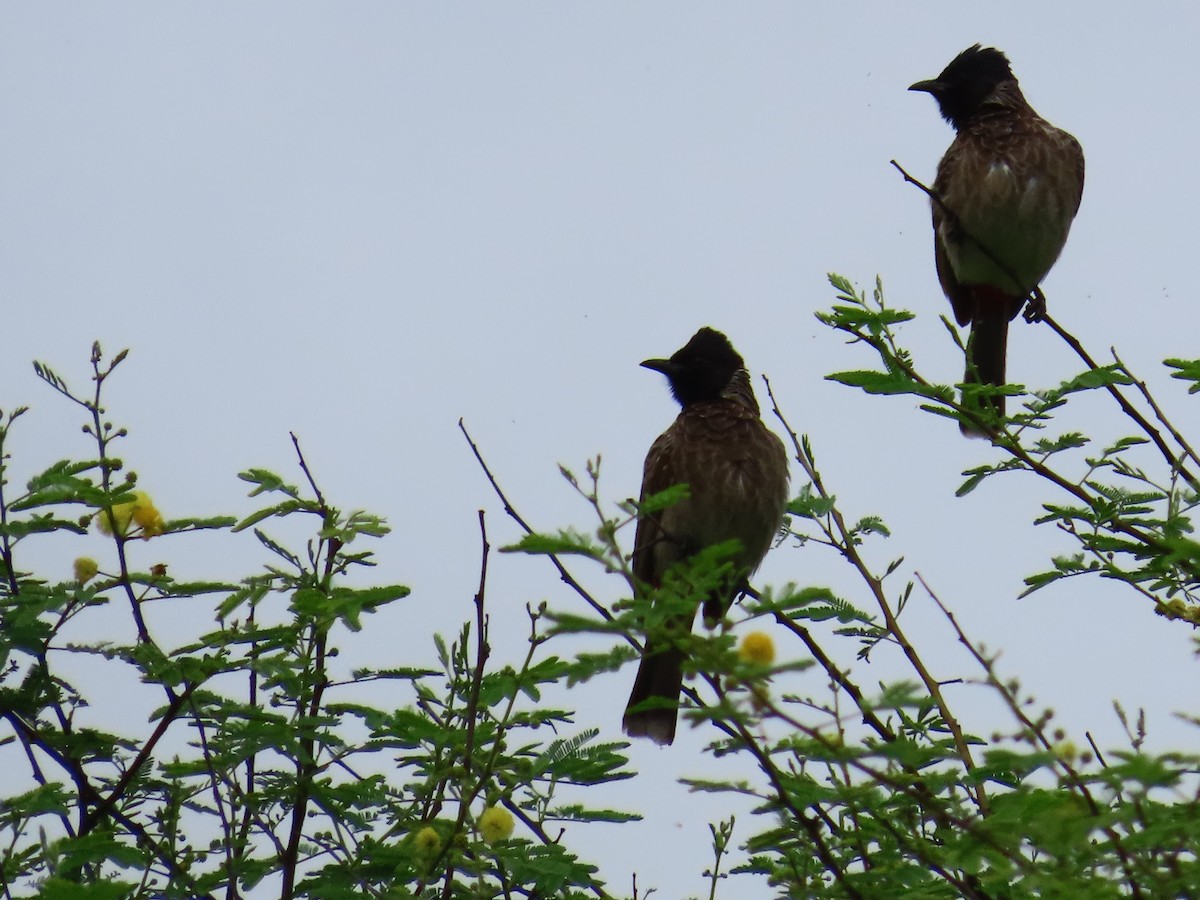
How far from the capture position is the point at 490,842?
11.5 ft

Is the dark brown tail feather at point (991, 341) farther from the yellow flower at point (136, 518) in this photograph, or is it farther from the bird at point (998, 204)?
the yellow flower at point (136, 518)

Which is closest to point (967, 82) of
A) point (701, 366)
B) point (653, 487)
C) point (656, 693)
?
point (701, 366)

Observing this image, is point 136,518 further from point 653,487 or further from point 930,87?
point 930,87

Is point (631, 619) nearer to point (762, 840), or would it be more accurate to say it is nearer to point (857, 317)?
point (762, 840)

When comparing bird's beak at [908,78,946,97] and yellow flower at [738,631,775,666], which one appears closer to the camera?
yellow flower at [738,631,775,666]

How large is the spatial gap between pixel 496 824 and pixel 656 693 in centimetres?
271

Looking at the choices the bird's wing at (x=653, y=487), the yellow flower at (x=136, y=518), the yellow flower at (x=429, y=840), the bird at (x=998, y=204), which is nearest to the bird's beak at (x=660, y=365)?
the bird's wing at (x=653, y=487)

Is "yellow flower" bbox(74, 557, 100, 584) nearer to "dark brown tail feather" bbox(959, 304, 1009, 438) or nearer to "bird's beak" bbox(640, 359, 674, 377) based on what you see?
"bird's beak" bbox(640, 359, 674, 377)

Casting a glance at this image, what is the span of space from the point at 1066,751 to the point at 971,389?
Answer: 159 cm

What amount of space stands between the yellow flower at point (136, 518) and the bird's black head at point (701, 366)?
358cm

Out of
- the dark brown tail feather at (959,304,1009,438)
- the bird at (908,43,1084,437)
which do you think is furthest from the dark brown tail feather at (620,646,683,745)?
the dark brown tail feather at (959,304,1009,438)

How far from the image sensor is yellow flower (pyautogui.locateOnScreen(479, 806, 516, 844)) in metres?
3.48

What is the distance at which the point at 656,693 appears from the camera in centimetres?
617

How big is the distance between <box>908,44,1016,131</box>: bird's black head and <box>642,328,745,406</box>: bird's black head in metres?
1.82
